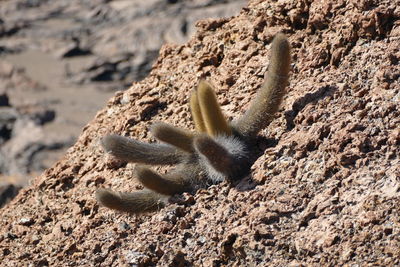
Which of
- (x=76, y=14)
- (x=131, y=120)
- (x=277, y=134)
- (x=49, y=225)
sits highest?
(x=277, y=134)

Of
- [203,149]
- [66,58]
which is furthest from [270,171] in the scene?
[66,58]

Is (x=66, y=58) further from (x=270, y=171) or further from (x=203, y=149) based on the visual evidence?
(x=270, y=171)

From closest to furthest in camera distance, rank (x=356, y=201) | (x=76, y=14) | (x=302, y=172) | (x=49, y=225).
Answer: (x=356, y=201) < (x=302, y=172) < (x=49, y=225) < (x=76, y=14)

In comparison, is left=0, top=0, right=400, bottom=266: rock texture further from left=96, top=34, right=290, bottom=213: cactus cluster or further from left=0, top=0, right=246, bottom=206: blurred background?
left=0, top=0, right=246, bottom=206: blurred background

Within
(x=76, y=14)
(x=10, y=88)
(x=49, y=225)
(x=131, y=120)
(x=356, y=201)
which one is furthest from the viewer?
(x=76, y=14)

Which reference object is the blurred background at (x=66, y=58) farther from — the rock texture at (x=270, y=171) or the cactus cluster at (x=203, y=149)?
the cactus cluster at (x=203, y=149)

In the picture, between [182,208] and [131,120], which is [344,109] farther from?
[131,120]

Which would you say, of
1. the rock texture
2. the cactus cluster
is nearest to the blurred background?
the rock texture

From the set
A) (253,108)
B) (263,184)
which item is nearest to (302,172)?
(263,184)

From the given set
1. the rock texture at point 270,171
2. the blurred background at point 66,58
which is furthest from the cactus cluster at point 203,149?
the blurred background at point 66,58
